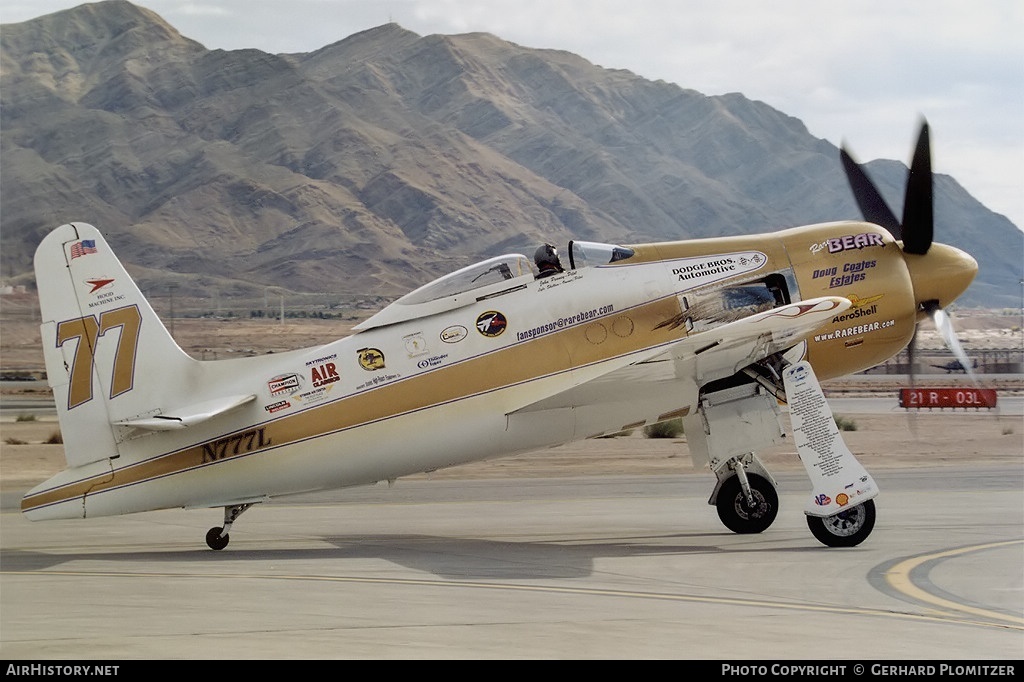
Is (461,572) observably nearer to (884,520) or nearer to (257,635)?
(257,635)

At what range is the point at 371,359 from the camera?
49.4 feet

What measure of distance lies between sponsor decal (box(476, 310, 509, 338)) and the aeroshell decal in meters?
2.38

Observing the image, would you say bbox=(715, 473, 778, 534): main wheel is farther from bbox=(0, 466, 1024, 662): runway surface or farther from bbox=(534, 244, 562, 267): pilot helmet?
bbox=(534, 244, 562, 267): pilot helmet

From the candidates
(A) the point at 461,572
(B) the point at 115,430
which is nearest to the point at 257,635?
(A) the point at 461,572

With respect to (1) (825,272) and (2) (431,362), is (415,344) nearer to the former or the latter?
(2) (431,362)

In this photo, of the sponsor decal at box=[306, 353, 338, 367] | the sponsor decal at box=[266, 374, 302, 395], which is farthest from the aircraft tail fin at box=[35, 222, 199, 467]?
the sponsor decal at box=[306, 353, 338, 367]

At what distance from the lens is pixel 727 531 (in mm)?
16500

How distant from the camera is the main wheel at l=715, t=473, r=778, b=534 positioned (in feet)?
52.9

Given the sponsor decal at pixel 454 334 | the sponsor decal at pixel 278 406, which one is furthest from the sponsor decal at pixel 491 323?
the sponsor decal at pixel 278 406

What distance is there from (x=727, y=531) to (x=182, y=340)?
100907 mm

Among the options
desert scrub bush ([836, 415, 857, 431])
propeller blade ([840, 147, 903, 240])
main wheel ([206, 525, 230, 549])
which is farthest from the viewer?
desert scrub bush ([836, 415, 857, 431])

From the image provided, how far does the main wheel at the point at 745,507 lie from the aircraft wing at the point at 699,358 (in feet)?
5.82

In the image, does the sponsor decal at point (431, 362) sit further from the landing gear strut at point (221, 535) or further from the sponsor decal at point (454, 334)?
the landing gear strut at point (221, 535)

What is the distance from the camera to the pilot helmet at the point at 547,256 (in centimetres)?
1544
